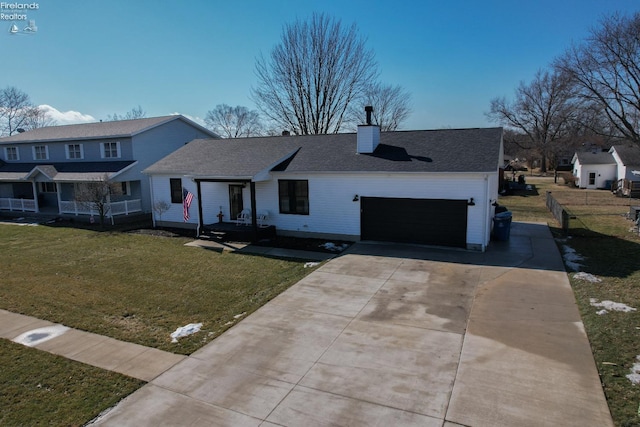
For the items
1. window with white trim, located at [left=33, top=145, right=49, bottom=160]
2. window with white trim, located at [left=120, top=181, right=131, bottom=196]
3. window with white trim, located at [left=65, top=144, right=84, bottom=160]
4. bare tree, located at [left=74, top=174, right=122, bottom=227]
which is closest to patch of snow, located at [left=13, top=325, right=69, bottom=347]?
bare tree, located at [left=74, top=174, right=122, bottom=227]

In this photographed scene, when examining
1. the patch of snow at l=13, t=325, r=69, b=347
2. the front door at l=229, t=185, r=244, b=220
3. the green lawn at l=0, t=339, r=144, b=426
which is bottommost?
the green lawn at l=0, t=339, r=144, b=426

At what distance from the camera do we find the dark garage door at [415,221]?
541 inches

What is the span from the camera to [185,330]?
7.83m

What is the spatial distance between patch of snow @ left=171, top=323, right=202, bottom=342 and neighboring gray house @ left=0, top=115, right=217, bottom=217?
16.4m

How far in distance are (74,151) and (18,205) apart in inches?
206

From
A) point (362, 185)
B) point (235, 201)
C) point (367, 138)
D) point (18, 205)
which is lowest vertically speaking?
point (18, 205)

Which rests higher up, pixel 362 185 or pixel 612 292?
pixel 362 185

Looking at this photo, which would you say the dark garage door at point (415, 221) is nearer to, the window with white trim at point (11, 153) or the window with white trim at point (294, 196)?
the window with white trim at point (294, 196)

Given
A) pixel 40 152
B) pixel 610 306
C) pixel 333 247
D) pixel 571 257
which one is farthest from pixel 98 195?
pixel 610 306

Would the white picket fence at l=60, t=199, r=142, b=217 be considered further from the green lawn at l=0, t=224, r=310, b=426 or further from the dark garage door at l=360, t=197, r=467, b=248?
the dark garage door at l=360, t=197, r=467, b=248

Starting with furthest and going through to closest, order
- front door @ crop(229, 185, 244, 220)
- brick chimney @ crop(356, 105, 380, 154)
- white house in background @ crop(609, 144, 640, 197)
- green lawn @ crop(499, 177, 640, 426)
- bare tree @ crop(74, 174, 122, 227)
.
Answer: white house in background @ crop(609, 144, 640, 197), bare tree @ crop(74, 174, 122, 227), front door @ crop(229, 185, 244, 220), brick chimney @ crop(356, 105, 380, 154), green lawn @ crop(499, 177, 640, 426)

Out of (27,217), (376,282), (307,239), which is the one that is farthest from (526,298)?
(27,217)

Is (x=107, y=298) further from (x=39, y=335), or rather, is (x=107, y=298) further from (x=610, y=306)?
(x=610, y=306)

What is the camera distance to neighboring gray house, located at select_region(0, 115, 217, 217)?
77.2 feet
